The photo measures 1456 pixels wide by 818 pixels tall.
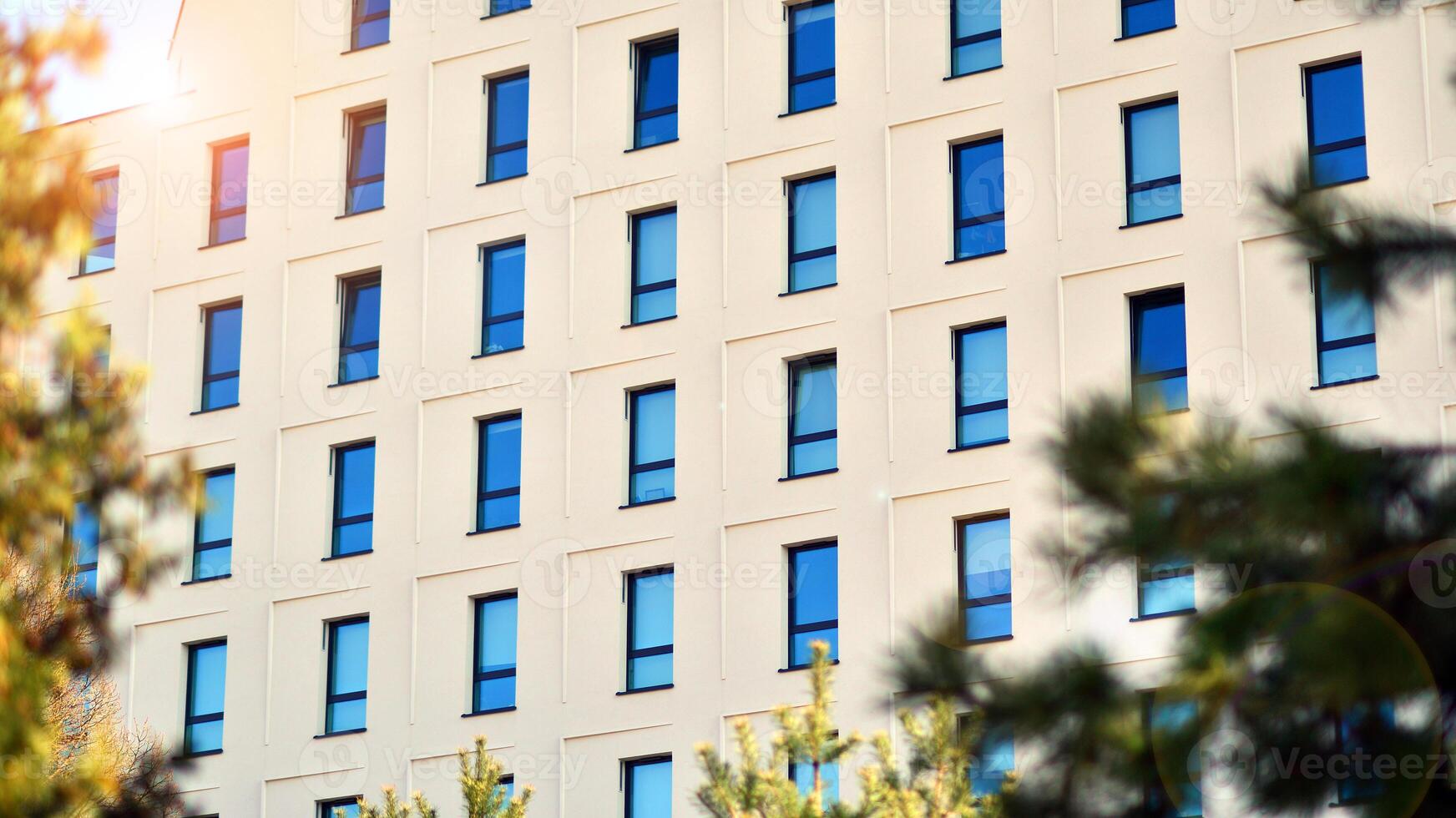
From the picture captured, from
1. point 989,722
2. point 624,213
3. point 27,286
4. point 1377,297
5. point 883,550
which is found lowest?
point 989,722

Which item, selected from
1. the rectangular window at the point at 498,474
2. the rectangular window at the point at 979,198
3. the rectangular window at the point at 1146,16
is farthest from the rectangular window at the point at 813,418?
the rectangular window at the point at 1146,16

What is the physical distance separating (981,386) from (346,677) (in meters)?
10.7

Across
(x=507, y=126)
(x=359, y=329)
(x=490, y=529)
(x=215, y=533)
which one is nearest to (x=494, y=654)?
(x=490, y=529)

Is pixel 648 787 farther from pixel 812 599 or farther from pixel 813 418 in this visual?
pixel 813 418

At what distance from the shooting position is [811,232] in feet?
107

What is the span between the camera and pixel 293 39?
38.1 m

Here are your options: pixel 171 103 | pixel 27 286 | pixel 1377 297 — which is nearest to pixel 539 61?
pixel 171 103

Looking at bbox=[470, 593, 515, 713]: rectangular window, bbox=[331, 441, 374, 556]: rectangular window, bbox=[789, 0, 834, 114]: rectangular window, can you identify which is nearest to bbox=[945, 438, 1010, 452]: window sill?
bbox=[789, 0, 834, 114]: rectangular window

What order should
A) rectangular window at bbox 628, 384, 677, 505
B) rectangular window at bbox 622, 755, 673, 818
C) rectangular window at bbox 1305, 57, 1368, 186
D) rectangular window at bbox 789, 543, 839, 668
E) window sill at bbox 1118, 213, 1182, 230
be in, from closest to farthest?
rectangular window at bbox 1305, 57, 1368, 186, window sill at bbox 1118, 213, 1182, 230, rectangular window at bbox 789, 543, 839, 668, rectangular window at bbox 622, 755, 673, 818, rectangular window at bbox 628, 384, 677, 505

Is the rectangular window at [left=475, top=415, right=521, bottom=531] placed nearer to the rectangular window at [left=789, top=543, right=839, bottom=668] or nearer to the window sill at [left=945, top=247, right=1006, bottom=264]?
the rectangular window at [left=789, top=543, right=839, bottom=668]

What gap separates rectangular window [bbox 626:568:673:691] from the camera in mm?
32031

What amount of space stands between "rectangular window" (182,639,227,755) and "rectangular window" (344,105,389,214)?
7244mm

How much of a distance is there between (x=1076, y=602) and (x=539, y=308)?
25350 mm

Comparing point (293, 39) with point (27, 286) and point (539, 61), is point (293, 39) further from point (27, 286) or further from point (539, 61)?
point (27, 286)
